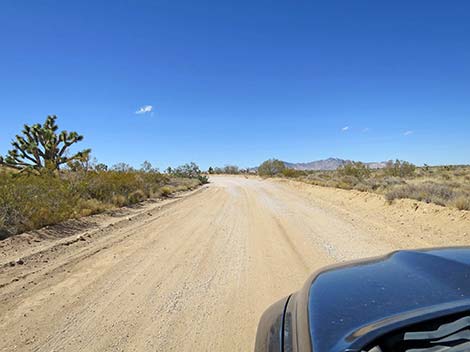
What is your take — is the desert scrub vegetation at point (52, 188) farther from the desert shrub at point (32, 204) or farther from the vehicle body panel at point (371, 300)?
the vehicle body panel at point (371, 300)

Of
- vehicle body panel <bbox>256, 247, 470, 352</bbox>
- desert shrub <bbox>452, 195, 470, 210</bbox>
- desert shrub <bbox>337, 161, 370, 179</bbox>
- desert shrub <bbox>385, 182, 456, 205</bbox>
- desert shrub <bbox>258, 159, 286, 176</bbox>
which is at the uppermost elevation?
desert shrub <bbox>258, 159, 286, 176</bbox>

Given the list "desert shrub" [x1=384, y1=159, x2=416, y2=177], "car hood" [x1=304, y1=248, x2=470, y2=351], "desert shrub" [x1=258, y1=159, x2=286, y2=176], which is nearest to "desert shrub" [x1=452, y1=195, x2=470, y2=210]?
"car hood" [x1=304, y1=248, x2=470, y2=351]

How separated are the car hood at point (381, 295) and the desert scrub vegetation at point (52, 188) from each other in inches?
339

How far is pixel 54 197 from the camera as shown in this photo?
10.6 meters

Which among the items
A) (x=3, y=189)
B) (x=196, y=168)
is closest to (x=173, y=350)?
(x=3, y=189)

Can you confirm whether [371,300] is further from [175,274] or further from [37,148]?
[37,148]

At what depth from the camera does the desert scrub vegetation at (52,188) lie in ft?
28.5

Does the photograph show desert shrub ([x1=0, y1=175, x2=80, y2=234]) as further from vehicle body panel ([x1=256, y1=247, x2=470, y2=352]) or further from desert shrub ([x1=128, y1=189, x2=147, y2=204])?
vehicle body panel ([x1=256, y1=247, x2=470, y2=352])

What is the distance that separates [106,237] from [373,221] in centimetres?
827

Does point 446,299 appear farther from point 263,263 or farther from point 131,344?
point 263,263

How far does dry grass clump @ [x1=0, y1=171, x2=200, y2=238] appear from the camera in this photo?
27.5ft

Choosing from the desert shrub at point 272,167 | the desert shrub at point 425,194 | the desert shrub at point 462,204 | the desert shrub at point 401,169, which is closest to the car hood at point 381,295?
the desert shrub at point 462,204

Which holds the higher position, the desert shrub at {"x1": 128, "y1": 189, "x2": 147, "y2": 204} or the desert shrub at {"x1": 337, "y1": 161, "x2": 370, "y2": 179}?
the desert shrub at {"x1": 337, "y1": 161, "x2": 370, "y2": 179}

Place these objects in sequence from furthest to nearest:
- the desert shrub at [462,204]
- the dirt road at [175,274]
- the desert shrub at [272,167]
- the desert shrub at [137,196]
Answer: the desert shrub at [272,167], the desert shrub at [137,196], the desert shrub at [462,204], the dirt road at [175,274]
